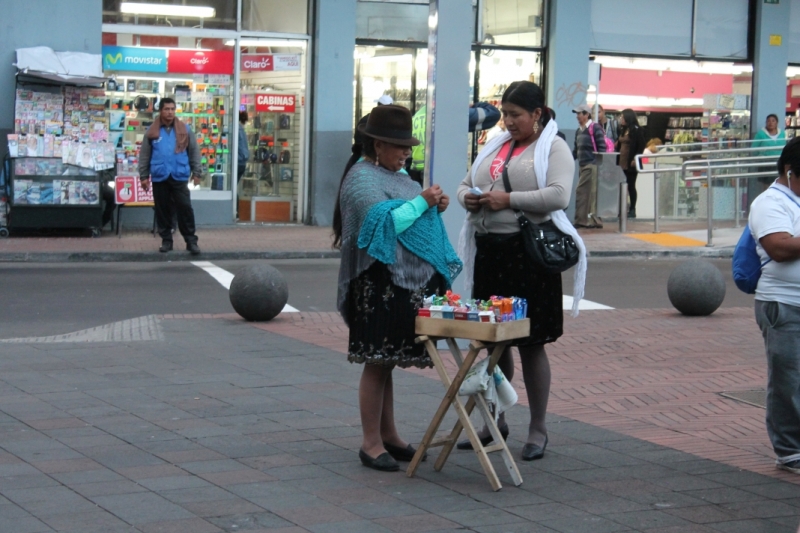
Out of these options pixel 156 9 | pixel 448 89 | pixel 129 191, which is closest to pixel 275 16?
pixel 156 9

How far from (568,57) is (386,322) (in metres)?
16.0

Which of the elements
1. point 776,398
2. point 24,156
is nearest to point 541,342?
point 776,398

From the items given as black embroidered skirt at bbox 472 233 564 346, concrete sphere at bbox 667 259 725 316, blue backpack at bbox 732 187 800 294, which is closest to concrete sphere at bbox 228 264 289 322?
concrete sphere at bbox 667 259 725 316

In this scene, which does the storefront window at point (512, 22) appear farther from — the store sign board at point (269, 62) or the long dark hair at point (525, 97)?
the long dark hair at point (525, 97)

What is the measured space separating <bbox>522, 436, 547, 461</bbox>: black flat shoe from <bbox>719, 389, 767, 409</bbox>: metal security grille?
2050mm

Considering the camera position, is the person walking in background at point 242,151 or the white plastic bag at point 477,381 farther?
the person walking in background at point 242,151

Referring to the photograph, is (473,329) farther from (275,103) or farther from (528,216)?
(275,103)

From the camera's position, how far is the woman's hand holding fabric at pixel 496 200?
18.9 feet

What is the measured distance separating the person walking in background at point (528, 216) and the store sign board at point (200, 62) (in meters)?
13.5

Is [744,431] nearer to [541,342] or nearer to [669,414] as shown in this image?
[669,414]

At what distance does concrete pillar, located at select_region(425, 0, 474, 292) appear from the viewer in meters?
8.44

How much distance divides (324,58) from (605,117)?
18.7 feet

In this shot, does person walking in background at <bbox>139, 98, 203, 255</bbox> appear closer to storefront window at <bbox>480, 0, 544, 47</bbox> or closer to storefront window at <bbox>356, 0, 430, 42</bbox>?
storefront window at <bbox>356, 0, 430, 42</bbox>

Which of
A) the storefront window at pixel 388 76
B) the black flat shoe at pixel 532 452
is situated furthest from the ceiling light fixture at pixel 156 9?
the black flat shoe at pixel 532 452
